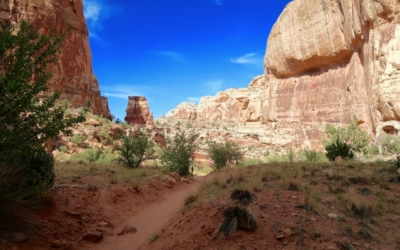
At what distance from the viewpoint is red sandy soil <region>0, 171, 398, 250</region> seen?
4570 mm

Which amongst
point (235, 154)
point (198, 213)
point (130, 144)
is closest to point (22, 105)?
point (198, 213)

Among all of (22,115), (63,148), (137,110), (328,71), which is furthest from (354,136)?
(137,110)

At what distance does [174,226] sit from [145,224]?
1818 mm

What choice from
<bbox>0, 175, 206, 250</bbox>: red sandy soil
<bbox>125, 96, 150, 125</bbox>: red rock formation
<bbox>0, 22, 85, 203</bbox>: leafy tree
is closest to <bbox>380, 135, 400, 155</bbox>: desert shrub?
<bbox>0, 175, 206, 250</bbox>: red sandy soil

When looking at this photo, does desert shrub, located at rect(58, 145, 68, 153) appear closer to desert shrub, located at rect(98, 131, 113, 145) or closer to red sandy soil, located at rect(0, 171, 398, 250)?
desert shrub, located at rect(98, 131, 113, 145)

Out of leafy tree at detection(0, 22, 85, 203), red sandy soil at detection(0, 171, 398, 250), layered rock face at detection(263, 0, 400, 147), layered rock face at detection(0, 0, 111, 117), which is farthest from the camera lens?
layered rock face at detection(0, 0, 111, 117)

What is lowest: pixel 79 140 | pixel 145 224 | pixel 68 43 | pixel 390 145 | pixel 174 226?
pixel 145 224

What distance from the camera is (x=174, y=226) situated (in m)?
6.32

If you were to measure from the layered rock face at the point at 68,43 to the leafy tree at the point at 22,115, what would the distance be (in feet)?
83.1

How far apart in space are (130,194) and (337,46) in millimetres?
37281

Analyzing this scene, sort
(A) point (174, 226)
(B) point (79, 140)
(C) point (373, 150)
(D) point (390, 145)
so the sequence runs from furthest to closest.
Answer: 1. (C) point (373, 150)
2. (B) point (79, 140)
3. (D) point (390, 145)
4. (A) point (174, 226)

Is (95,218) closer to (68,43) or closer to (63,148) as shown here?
(63,148)

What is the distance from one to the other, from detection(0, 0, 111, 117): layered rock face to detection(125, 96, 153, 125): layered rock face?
15.8 m

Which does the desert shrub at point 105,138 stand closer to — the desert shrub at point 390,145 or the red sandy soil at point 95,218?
the red sandy soil at point 95,218
